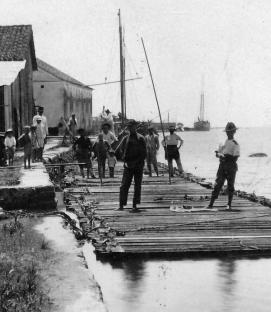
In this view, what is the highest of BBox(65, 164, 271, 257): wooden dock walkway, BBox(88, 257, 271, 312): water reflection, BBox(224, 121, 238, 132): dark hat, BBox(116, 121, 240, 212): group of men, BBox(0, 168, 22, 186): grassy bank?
BBox(224, 121, 238, 132): dark hat

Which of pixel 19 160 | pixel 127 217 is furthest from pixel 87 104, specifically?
pixel 127 217

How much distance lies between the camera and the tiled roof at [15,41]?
27.6 m

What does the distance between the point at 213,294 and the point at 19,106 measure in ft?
81.2

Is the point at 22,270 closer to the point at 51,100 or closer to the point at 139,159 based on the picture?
the point at 139,159

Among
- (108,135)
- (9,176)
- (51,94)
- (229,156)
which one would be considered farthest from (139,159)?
(51,94)

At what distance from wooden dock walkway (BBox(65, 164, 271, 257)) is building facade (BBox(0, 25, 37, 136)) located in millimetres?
10968

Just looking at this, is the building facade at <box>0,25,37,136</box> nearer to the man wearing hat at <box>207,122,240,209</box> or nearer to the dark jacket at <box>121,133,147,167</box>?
the dark jacket at <box>121,133,147,167</box>

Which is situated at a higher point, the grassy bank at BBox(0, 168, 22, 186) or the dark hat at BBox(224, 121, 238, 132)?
the dark hat at BBox(224, 121, 238, 132)

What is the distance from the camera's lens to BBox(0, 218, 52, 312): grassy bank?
4.85 meters

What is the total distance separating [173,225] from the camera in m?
9.93

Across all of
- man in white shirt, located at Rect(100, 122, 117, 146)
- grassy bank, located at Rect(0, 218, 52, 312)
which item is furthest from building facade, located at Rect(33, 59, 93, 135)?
grassy bank, located at Rect(0, 218, 52, 312)

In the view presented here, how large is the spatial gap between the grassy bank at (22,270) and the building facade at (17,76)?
50.0 ft

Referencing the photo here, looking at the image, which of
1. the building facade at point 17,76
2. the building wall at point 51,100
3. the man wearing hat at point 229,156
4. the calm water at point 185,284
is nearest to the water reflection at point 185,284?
the calm water at point 185,284

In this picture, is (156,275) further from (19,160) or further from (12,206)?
(19,160)
